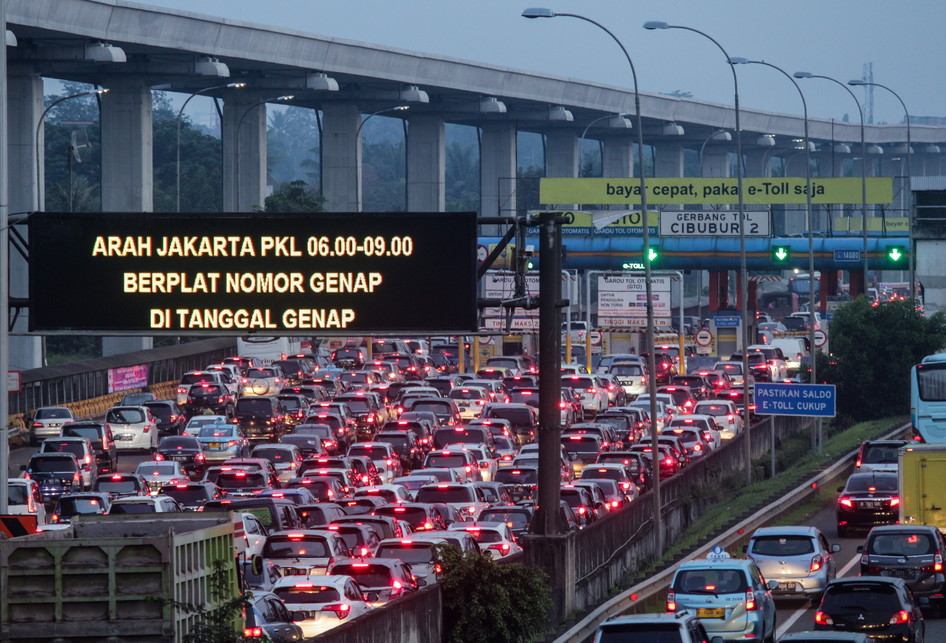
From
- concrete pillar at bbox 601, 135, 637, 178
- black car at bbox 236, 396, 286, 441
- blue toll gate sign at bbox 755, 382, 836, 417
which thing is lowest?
black car at bbox 236, 396, 286, 441

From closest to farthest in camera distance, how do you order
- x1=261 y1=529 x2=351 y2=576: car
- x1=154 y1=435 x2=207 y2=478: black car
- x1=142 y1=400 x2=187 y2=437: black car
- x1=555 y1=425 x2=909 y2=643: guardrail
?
x1=555 y1=425 x2=909 y2=643: guardrail, x1=261 y1=529 x2=351 y2=576: car, x1=154 y1=435 x2=207 y2=478: black car, x1=142 y1=400 x2=187 y2=437: black car

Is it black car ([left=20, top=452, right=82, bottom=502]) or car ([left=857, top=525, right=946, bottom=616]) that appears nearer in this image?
car ([left=857, top=525, right=946, bottom=616])

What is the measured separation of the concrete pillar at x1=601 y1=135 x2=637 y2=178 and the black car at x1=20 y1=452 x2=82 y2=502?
3292 inches

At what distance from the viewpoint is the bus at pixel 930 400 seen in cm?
4091

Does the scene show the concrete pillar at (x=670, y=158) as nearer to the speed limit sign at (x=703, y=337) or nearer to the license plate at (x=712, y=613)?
the speed limit sign at (x=703, y=337)

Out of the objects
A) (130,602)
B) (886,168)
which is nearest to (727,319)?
(130,602)

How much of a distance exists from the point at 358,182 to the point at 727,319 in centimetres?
2037

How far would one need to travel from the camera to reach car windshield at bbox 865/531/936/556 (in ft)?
93.6

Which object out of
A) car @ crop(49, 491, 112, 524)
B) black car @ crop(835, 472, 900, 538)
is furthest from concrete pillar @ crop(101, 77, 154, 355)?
black car @ crop(835, 472, 900, 538)

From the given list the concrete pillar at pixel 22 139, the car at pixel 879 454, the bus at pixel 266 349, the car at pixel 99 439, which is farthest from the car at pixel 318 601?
the bus at pixel 266 349

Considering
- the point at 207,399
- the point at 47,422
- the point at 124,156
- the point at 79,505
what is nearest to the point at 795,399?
the point at 207,399

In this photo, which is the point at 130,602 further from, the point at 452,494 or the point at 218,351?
the point at 218,351

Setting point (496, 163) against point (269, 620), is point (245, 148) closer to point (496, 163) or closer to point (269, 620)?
point (496, 163)

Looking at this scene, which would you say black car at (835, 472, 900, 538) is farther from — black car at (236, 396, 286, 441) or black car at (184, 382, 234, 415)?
black car at (184, 382, 234, 415)
